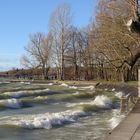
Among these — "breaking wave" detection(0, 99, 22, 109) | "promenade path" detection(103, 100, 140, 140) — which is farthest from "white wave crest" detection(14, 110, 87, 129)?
"breaking wave" detection(0, 99, 22, 109)

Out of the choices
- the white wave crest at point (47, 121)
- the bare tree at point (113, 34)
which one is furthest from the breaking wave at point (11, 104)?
the bare tree at point (113, 34)

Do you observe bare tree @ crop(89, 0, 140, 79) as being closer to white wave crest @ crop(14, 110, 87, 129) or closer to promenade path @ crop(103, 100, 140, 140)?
white wave crest @ crop(14, 110, 87, 129)

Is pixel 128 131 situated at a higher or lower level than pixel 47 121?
higher

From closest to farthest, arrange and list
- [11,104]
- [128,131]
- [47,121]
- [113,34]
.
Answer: [128,131] → [47,121] → [11,104] → [113,34]

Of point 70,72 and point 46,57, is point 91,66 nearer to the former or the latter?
point 70,72

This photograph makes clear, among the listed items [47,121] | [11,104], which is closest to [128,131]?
[47,121]

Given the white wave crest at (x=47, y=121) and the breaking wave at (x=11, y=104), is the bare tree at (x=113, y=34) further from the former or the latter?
the white wave crest at (x=47, y=121)

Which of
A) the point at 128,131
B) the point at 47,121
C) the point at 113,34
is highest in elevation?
the point at 113,34

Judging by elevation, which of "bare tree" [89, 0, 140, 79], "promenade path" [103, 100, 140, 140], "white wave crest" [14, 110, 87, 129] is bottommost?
"white wave crest" [14, 110, 87, 129]

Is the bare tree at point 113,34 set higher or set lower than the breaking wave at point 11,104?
higher

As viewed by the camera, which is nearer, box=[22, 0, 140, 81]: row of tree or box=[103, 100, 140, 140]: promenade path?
box=[103, 100, 140, 140]: promenade path

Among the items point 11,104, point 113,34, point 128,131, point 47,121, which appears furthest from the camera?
point 113,34

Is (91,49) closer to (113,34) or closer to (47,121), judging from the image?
(113,34)

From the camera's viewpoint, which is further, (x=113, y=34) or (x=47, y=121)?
(x=113, y=34)
